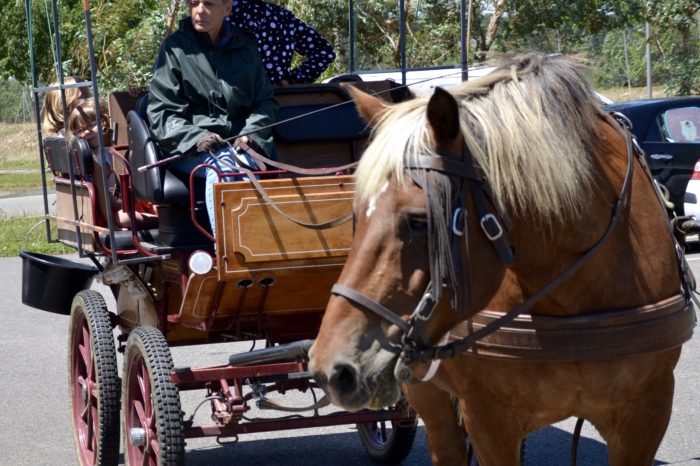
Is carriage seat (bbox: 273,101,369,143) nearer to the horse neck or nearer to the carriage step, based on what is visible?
the carriage step

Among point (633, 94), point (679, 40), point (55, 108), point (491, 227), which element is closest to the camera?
point (491, 227)

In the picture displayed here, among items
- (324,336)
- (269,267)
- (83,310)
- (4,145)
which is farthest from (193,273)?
(4,145)

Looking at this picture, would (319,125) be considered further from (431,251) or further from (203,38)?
(431,251)

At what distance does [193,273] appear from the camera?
14.0 feet

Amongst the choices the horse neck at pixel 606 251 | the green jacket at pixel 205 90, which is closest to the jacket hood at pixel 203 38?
the green jacket at pixel 205 90

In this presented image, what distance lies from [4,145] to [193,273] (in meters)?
38.8

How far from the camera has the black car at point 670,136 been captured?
11609 mm

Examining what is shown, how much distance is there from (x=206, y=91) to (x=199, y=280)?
885 mm

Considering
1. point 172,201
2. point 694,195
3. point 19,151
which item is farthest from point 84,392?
point 19,151

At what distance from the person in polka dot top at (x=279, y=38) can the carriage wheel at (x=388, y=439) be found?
192 centimetres

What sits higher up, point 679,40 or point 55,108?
point 55,108

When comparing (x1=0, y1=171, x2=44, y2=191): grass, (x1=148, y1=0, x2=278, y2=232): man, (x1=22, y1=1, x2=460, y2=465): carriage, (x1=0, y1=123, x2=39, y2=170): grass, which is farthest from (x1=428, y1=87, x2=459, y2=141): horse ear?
(x1=0, y1=123, x2=39, y2=170): grass

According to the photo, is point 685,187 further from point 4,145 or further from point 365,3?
point 4,145

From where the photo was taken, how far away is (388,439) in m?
5.37
